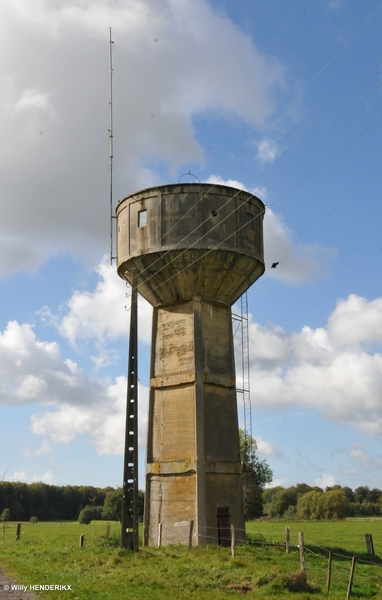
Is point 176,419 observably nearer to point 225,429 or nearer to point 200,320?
point 225,429

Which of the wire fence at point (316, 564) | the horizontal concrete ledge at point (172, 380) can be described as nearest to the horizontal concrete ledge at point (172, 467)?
the wire fence at point (316, 564)

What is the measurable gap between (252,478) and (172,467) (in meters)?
32.5

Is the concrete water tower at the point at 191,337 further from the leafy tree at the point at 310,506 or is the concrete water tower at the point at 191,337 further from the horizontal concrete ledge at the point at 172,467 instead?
the leafy tree at the point at 310,506

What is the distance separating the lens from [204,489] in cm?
2106

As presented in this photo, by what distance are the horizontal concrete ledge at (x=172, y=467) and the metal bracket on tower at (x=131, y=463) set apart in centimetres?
142

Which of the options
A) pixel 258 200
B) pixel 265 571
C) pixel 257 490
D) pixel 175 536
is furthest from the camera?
pixel 257 490

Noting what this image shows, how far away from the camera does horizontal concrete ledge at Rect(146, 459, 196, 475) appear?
70.1ft

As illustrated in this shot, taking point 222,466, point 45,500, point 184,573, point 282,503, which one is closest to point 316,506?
point 282,503

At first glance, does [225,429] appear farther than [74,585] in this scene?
Yes

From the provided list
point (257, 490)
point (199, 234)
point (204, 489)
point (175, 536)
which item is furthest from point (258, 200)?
point (257, 490)

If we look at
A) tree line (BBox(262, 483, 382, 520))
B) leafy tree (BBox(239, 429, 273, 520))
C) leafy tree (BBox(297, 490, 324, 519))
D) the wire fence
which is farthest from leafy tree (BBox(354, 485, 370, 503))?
the wire fence

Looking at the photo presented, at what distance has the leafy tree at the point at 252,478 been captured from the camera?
49.9m

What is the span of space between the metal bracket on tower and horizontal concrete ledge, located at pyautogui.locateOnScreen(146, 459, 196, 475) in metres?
1.42

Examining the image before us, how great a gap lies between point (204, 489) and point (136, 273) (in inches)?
318
